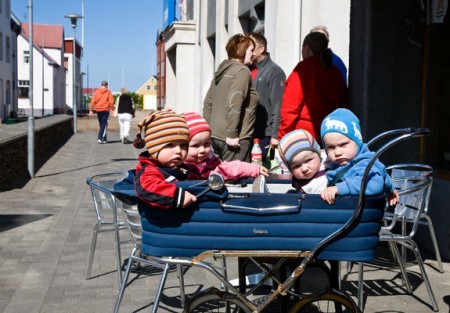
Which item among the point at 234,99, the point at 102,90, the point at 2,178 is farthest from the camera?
the point at 102,90

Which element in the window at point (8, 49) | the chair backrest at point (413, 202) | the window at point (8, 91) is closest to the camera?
the chair backrest at point (413, 202)

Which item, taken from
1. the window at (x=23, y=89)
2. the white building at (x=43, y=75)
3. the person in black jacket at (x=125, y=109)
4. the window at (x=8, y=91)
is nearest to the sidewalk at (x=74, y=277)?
the person in black jacket at (x=125, y=109)

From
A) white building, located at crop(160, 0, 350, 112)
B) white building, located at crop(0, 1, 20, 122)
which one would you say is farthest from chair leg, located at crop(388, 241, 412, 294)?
white building, located at crop(0, 1, 20, 122)

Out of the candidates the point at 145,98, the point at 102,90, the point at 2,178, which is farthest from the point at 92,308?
the point at 145,98

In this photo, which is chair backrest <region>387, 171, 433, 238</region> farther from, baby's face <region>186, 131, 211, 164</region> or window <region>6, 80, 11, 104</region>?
window <region>6, 80, 11, 104</region>

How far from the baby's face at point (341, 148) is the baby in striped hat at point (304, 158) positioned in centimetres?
15

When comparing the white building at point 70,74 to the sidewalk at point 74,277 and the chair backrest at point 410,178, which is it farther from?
the chair backrest at point 410,178

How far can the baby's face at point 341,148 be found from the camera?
386cm

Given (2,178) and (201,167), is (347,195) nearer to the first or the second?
(201,167)

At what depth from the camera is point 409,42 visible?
7.06 metres

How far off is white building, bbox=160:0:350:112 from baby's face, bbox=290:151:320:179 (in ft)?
20.0

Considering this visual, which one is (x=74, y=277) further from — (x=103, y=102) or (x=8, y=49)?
(x=8, y=49)

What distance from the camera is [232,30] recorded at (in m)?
15.5

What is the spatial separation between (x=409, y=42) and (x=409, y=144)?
1.02 m
